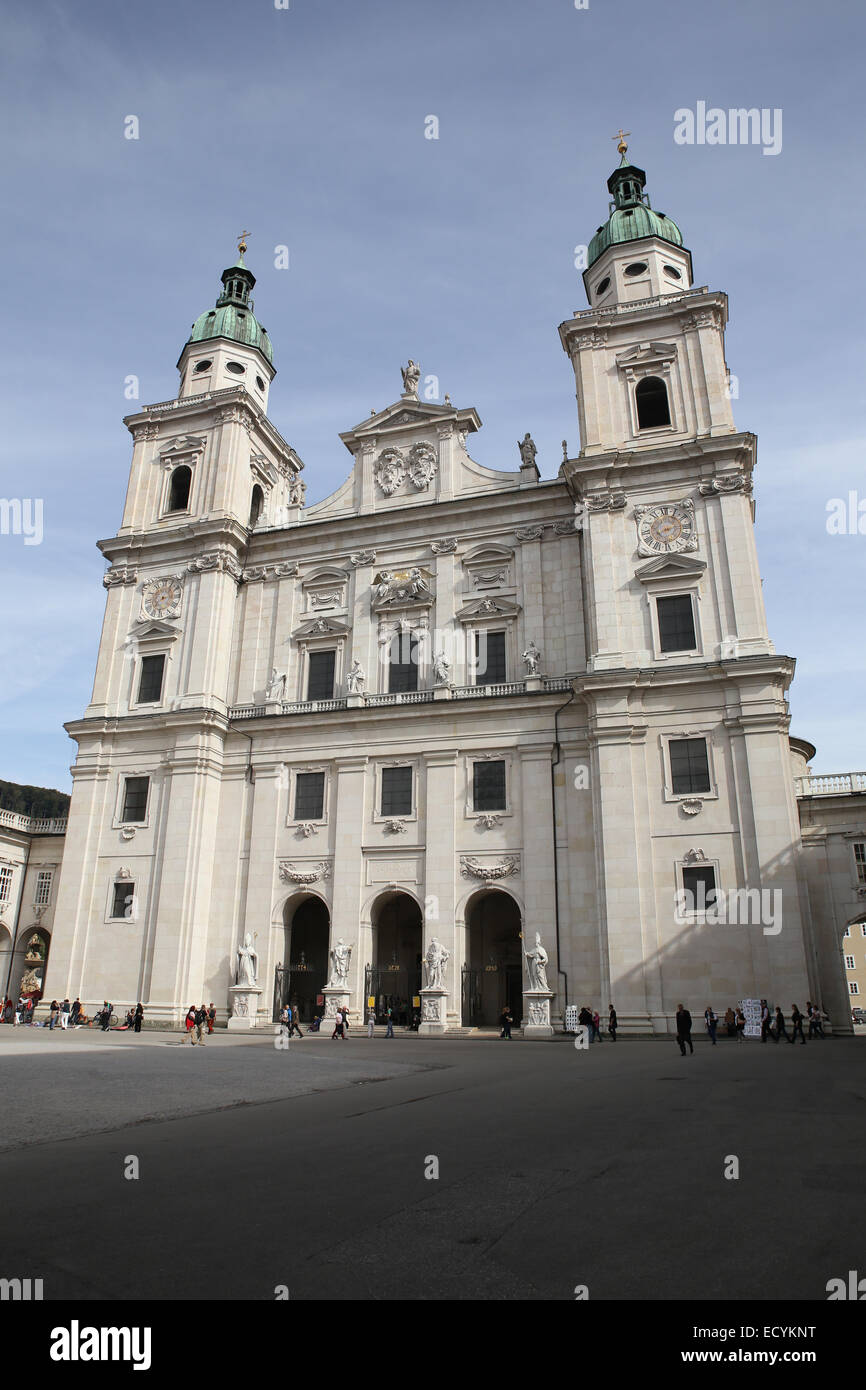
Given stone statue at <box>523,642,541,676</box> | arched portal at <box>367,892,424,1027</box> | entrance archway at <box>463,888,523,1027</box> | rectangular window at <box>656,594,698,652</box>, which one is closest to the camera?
rectangular window at <box>656,594,698,652</box>

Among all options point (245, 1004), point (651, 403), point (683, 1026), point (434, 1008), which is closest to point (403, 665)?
point (434, 1008)

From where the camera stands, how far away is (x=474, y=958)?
130ft

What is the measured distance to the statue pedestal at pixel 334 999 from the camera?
35.0 metres

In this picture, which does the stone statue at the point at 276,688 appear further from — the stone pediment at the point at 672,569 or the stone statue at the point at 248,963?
A: the stone pediment at the point at 672,569

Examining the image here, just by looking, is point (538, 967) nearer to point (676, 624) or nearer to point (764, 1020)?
point (764, 1020)

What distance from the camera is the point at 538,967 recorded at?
1283 inches

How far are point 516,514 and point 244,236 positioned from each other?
90.9ft

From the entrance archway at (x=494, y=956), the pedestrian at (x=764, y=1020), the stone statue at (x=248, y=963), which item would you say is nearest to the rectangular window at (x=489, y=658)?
the entrance archway at (x=494, y=956)

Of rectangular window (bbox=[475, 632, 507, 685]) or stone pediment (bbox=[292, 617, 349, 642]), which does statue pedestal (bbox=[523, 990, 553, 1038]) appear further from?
stone pediment (bbox=[292, 617, 349, 642])

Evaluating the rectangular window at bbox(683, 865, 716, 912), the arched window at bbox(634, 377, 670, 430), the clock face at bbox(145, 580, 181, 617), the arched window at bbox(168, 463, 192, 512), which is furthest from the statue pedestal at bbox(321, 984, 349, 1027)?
the arched window at bbox(634, 377, 670, 430)

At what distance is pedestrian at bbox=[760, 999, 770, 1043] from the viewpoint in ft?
92.3

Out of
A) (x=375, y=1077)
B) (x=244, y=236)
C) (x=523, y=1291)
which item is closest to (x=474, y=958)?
(x=375, y=1077)

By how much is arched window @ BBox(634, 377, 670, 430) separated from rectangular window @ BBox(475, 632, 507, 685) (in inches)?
456

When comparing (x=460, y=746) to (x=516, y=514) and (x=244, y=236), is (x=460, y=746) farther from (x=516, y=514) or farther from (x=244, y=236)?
(x=244, y=236)
